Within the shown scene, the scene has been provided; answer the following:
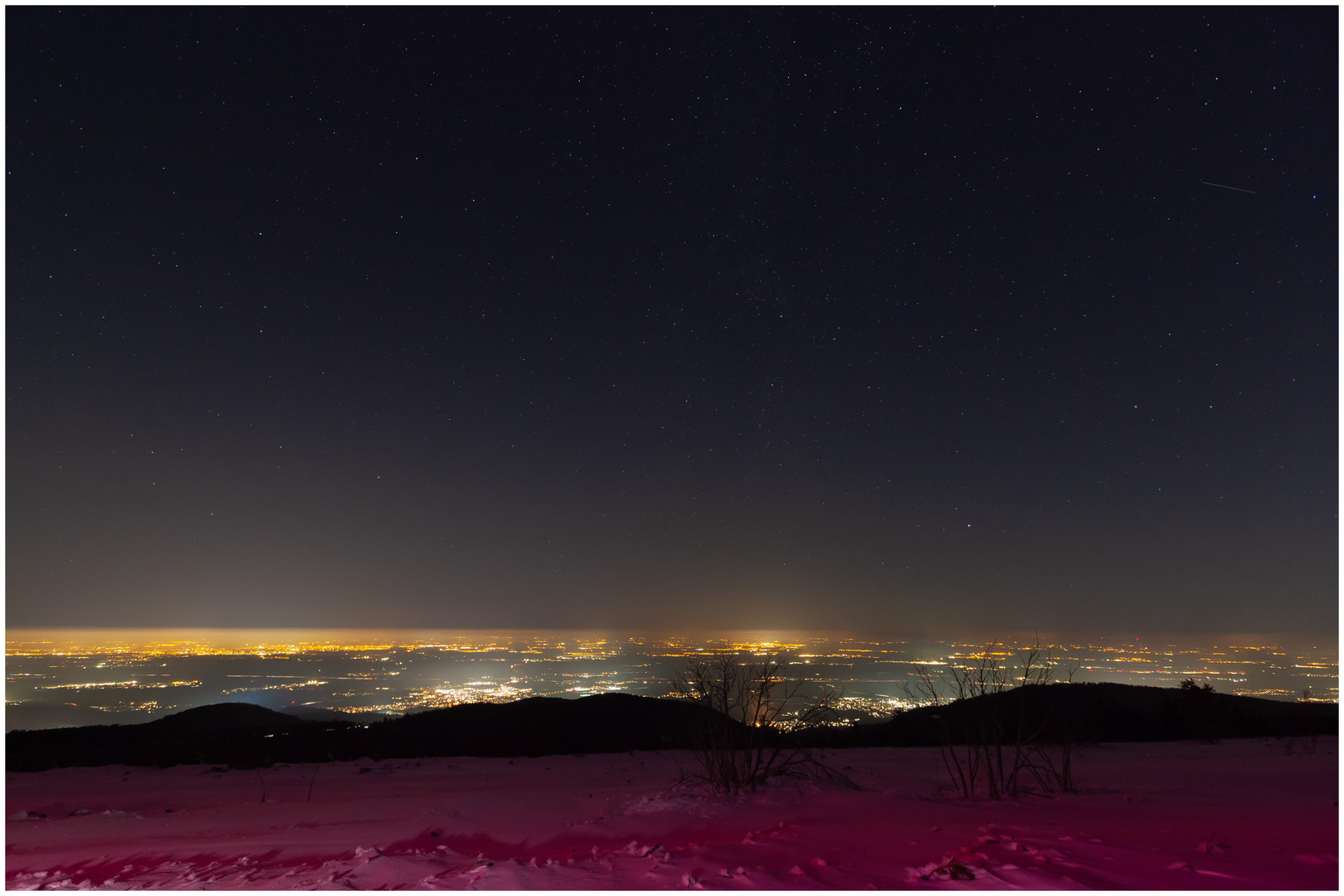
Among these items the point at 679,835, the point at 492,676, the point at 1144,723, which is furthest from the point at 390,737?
the point at 492,676

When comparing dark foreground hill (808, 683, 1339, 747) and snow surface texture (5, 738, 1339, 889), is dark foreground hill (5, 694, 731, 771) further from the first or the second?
dark foreground hill (808, 683, 1339, 747)

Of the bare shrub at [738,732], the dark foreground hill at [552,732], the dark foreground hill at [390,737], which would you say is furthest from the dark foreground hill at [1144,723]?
the bare shrub at [738,732]

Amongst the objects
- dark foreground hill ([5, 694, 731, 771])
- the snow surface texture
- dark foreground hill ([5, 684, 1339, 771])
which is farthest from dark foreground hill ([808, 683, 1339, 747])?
the snow surface texture

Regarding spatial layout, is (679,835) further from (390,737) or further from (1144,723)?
(1144,723)

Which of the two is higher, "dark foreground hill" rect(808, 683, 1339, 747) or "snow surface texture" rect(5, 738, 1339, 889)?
"snow surface texture" rect(5, 738, 1339, 889)

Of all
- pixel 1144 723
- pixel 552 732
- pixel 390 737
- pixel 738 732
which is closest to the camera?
pixel 738 732

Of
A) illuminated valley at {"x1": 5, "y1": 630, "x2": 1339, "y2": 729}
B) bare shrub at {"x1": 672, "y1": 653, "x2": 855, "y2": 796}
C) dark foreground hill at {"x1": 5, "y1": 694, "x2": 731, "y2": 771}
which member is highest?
bare shrub at {"x1": 672, "y1": 653, "x2": 855, "y2": 796}
